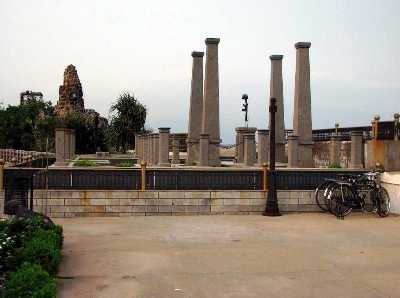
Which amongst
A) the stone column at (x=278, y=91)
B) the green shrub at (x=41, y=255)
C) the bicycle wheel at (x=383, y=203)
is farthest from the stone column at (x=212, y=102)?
the green shrub at (x=41, y=255)

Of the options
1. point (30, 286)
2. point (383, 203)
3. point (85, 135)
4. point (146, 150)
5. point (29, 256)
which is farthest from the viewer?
point (85, 135)

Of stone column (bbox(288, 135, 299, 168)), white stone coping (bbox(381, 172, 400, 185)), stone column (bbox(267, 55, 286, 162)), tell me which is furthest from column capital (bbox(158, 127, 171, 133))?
white stone coping (bbox(381, 172, 400, 185))

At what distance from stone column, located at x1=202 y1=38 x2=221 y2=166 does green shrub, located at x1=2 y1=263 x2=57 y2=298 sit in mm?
19624

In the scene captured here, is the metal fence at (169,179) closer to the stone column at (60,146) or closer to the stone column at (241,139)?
the stone column at (60,146)

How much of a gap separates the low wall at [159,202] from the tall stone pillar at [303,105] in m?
9.74

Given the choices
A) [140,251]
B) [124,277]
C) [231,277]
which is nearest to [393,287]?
[231,277]

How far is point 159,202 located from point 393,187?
6.54 metres

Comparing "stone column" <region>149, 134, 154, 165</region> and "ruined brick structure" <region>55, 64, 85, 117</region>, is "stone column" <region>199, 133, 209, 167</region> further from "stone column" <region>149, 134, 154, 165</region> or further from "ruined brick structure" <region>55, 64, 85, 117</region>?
"ruined brick structure" <region>55, 64, 85, 117</region>

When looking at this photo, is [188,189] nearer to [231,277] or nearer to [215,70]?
[231,277]

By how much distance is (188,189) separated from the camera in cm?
1445

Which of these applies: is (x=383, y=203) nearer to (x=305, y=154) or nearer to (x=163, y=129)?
(x=305, y=154)

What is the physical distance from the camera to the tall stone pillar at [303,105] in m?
24.3

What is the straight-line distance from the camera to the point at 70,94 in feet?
262

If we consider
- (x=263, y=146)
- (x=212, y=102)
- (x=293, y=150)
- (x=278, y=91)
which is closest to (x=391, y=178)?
(x=293, y=150)
